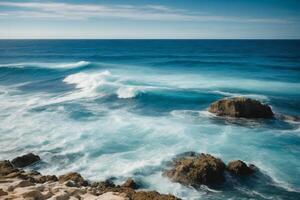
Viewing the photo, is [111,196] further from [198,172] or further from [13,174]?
[13,174]

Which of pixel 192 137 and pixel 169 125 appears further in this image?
pixel 169 125

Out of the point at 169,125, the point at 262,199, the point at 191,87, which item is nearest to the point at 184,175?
the point at 262,199

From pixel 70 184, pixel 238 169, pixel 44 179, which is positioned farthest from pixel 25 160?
pixel 238 169

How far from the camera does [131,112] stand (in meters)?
27.4

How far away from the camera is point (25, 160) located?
16422mm

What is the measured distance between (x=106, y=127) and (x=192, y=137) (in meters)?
5.96

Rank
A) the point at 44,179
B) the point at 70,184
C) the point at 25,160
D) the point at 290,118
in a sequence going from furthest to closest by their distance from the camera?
the point at 290,118
the point at 25,160
the point at 44,179
the point at 70,184

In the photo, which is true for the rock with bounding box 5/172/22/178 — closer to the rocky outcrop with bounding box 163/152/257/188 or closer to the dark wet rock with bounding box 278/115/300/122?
the rocky outcrop with bounding box 163/152/257/188

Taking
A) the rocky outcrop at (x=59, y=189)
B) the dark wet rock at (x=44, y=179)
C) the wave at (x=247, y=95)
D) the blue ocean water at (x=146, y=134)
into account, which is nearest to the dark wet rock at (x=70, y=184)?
the rocky outcrop at (x=59, y=189)

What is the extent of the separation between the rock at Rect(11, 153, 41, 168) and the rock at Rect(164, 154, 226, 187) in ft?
21.8

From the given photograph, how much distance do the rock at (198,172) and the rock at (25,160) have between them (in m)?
6.64

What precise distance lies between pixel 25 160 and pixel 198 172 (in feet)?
27.1

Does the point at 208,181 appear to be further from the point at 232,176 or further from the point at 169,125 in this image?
the point at 169,125

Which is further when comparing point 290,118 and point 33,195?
point 290,118
